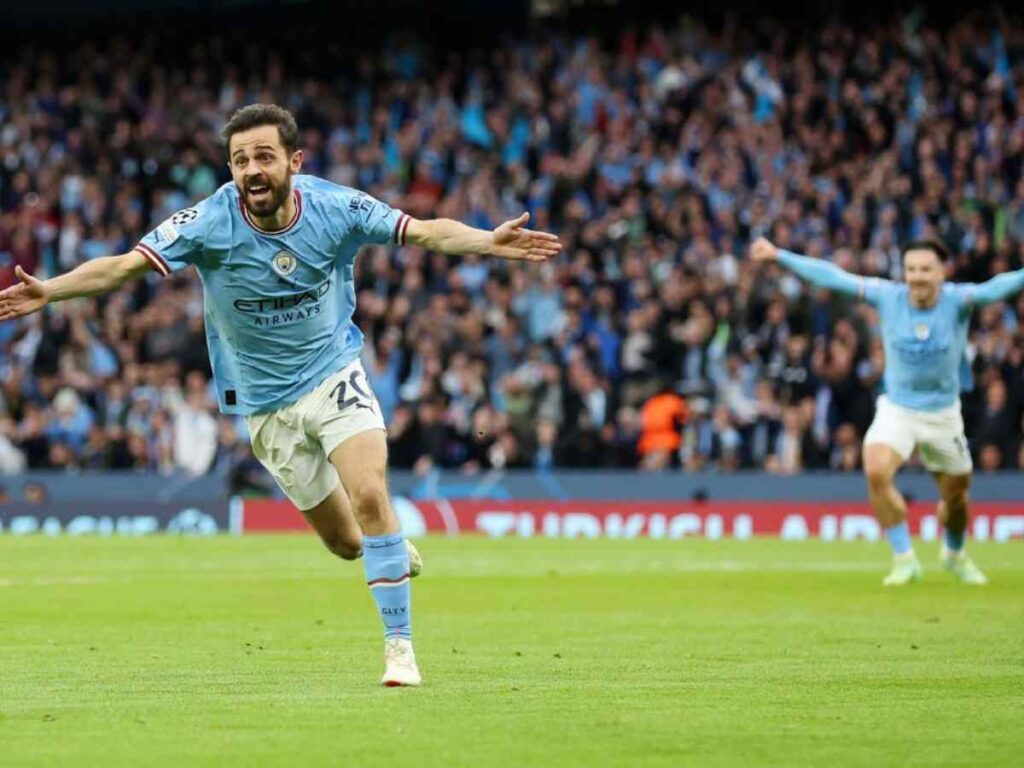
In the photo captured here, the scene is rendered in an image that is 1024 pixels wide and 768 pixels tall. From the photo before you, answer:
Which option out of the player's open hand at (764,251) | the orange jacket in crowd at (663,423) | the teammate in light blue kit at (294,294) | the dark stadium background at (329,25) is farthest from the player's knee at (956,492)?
the dark stadium background at (329,25)

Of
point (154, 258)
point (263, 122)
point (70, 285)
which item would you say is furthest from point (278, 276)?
point (70, 285)

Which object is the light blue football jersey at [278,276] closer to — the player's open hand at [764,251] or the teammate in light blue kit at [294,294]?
the teammate in light blue kit at [294,294]

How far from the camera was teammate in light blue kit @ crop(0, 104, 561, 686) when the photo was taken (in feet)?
32.3

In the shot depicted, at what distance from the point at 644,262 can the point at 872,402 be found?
5007mm

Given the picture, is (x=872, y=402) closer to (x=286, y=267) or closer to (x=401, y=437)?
(x=401, y=437)

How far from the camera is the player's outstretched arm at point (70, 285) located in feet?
31.6

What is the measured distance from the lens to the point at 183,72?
1518 inches

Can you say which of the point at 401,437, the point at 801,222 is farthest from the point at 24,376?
the point at 801,222

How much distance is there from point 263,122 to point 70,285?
1.26 m

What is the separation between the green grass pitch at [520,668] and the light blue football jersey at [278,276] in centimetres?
160

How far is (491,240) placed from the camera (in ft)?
32.3

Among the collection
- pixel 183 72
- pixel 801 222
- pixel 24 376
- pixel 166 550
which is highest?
pixel 183 72

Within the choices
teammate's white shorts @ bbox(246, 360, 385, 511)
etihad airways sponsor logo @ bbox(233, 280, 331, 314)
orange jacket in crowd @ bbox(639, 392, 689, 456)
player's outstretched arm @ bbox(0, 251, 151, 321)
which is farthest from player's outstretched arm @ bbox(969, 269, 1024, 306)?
orange jacket in crowd @ bbox(639, 392, 689, 456)

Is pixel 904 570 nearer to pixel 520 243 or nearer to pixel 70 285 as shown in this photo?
pixel 520 243
